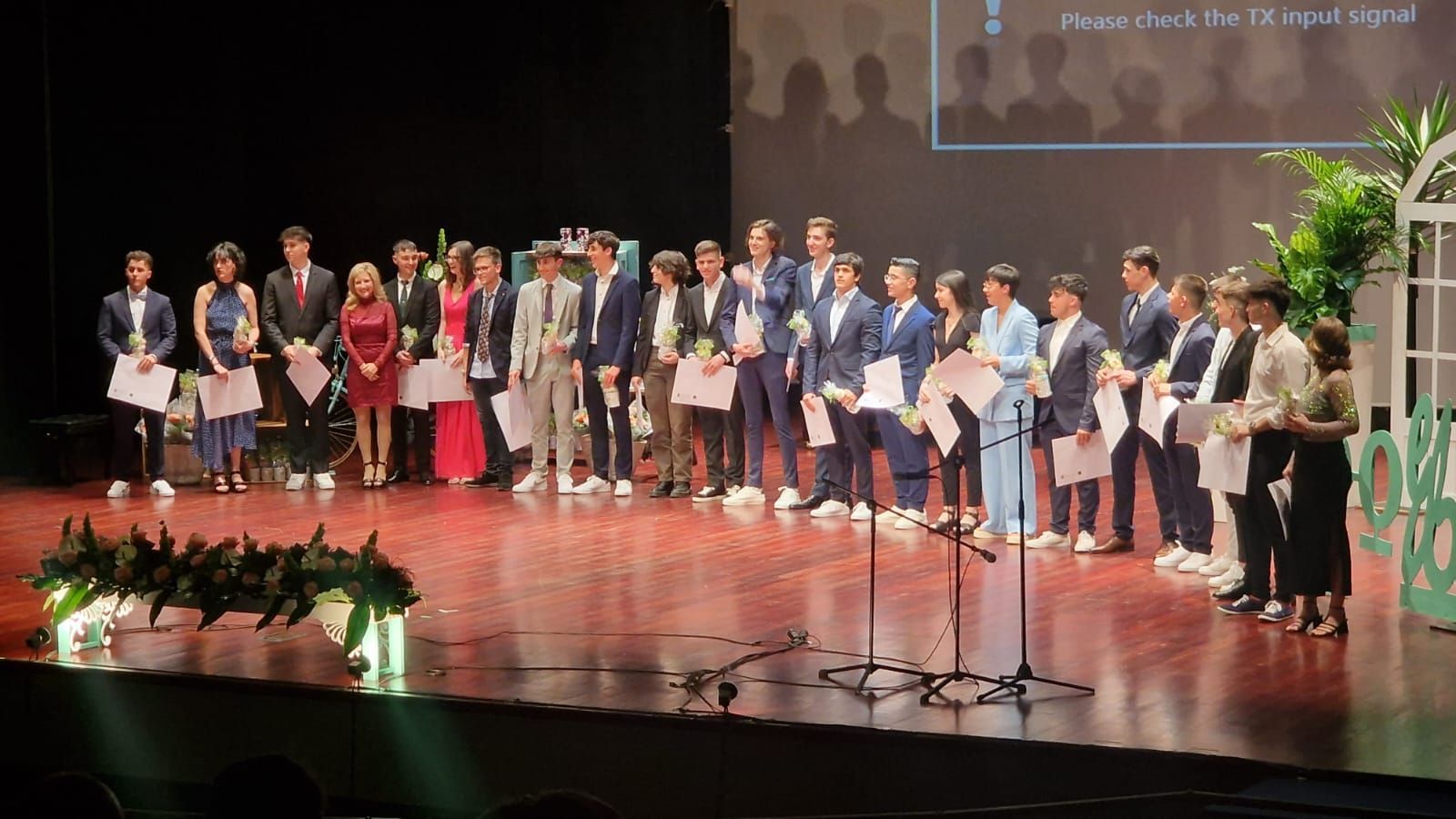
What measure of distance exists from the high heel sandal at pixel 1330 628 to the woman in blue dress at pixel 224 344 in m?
6.53

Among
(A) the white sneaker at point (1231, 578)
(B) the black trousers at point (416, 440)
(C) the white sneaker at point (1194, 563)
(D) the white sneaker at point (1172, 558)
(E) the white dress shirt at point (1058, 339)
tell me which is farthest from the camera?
(B) the black trousers at point (416, 440)

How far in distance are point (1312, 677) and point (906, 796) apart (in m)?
1.71

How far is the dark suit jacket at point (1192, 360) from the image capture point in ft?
25.7

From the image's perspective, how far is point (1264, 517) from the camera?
6938 mm

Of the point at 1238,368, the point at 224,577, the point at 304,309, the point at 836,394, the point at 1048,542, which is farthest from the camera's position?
the point at 304,309

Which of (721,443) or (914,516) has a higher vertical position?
(721,443)

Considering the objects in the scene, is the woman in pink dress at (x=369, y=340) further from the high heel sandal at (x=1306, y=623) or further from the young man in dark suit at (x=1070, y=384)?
the high heel sandal at (x=1306, y=623)

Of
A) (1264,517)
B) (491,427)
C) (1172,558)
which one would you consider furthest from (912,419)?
(491,427)

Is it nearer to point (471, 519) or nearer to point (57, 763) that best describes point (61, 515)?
point (471, 519)

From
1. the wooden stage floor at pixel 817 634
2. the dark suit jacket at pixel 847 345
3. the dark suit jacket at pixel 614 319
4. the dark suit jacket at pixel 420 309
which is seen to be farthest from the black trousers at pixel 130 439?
the dark suit jacket at pixel 847 345

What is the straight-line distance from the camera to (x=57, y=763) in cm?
612

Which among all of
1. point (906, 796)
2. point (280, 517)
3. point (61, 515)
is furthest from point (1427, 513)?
point (61, 515)

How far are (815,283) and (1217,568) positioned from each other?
9.62 feet

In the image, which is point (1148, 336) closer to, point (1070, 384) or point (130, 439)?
point (1070, 384)
